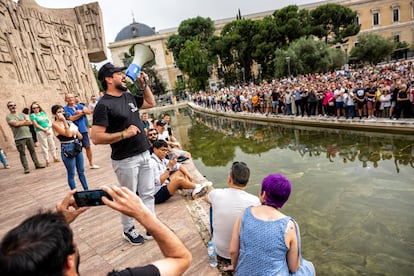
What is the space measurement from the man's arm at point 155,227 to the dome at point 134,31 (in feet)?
190

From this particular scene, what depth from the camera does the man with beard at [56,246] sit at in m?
0.74

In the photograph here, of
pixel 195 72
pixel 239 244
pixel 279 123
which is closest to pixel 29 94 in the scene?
pixel 279 123

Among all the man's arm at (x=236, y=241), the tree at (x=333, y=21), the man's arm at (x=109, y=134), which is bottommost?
the man's arm at (x=236, y=241)

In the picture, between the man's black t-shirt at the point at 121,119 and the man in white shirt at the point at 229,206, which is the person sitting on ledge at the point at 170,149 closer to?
the man's black t-shirt at the point at 121,119

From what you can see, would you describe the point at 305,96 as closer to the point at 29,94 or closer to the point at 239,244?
the point at 239,244

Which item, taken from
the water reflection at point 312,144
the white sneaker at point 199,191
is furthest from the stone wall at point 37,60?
the white sneaker at point 199,191

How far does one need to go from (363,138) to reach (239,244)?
24.8ft

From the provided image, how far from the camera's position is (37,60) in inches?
492

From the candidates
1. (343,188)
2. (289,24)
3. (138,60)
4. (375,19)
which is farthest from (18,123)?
(375,19)

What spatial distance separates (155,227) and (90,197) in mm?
316

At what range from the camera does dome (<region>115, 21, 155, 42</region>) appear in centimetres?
5338

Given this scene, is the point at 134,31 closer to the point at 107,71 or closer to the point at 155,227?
the point at 107,71

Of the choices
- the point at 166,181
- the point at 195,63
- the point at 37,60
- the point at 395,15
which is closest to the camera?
the point at 166,181

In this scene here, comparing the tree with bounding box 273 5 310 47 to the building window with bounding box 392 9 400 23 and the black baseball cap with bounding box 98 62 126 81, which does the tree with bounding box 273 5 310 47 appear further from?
the black baseball cap with bounding box 98 62 126 81
